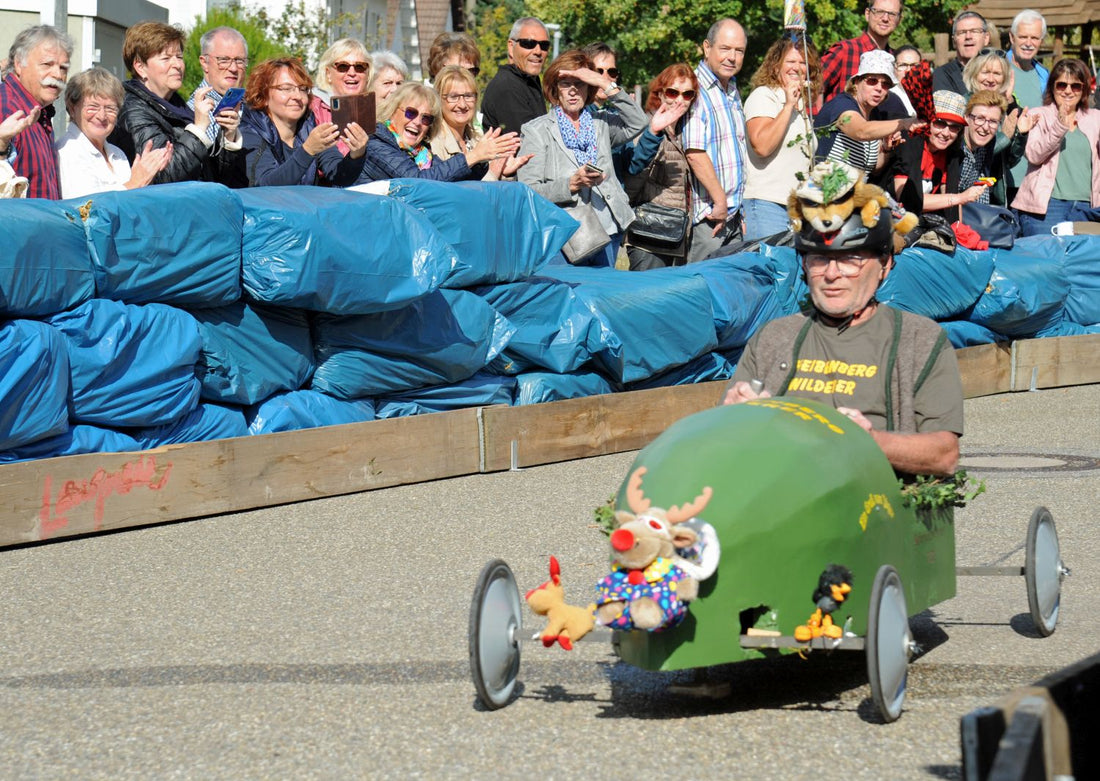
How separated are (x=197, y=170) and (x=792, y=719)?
17.0ft

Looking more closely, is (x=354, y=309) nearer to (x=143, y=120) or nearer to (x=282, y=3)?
(x=143, y=120)

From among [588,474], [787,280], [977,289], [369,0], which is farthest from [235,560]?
[369,0]

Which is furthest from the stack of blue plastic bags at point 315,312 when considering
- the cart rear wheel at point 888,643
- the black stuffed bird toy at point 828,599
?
the cart rear wheel at point 888,643

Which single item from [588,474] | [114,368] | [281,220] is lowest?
[588,474]

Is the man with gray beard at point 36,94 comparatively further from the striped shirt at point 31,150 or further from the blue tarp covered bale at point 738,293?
the blue tarp covered bale at point 738,293

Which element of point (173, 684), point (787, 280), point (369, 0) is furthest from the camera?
point (369, 0)

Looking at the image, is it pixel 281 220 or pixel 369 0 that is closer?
pixel 281 220

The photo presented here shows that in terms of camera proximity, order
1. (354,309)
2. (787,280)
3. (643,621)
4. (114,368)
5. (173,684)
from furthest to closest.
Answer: (787,280), (354,309), (114,368), (173,684), (643,621)

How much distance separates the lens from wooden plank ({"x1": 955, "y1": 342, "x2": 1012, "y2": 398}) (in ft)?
38.9

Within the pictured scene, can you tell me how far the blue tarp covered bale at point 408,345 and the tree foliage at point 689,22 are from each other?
26.4 m

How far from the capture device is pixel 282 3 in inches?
1156

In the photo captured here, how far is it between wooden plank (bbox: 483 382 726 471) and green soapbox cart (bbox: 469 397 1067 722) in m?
4.34

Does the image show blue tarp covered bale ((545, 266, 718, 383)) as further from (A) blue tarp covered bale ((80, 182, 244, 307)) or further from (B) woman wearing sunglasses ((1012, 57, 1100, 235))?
(B) woman wearing sunglasses ((1012, 57, 1100, 235))

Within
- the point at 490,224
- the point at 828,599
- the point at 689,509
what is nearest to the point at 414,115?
the point at 490,224
